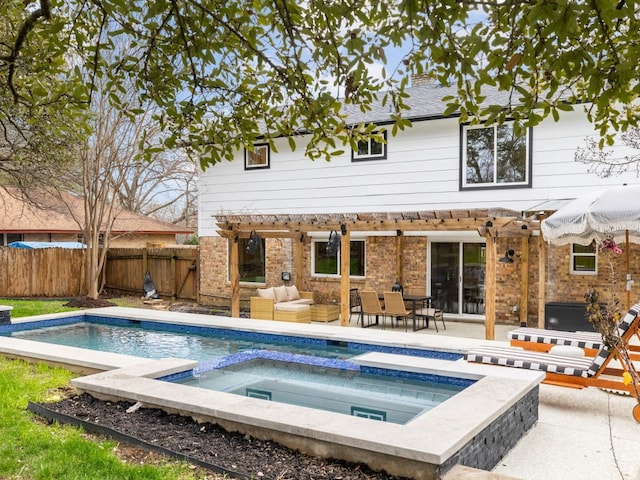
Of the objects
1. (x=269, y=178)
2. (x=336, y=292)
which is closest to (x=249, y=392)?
(x=336, y=292)

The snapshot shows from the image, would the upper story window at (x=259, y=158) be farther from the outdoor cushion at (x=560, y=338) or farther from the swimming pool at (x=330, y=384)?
the outdoor cushion at (x=560, y=338)

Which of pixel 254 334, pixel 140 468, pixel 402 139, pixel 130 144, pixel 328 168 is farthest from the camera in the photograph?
pixel 130 144

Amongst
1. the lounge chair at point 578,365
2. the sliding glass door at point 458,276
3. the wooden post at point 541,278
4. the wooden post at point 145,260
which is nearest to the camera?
the lounge chair at point 578,365

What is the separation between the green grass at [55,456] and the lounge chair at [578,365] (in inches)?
174

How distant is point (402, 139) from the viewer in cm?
1398

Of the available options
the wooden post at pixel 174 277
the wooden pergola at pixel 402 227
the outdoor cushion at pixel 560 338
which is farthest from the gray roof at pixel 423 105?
the wooden post at pixel 174 277

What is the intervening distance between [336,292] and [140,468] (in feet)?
38.4

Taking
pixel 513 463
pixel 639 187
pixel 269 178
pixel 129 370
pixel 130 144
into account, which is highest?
pixel 130 144

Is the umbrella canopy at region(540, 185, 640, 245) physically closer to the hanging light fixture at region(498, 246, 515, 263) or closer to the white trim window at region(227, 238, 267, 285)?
the hanging light fixture at region(498, 246, 515, 263)

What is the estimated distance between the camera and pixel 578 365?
21.4 feet

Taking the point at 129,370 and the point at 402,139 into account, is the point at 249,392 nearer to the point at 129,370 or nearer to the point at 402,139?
the point at 129,370

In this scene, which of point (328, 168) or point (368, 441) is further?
point (328, 168)

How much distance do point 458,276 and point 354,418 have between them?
32.8 feet

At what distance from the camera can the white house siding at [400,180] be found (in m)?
12.1
